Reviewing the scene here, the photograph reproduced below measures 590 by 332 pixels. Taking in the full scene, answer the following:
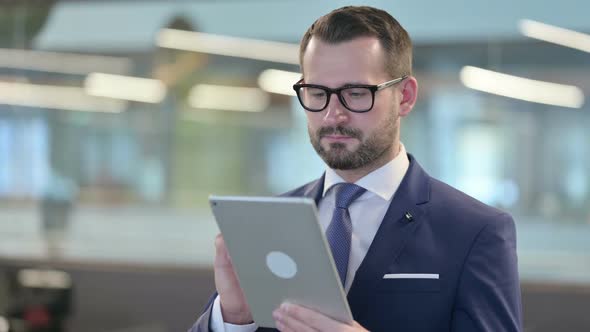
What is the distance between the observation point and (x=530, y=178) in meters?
5.13

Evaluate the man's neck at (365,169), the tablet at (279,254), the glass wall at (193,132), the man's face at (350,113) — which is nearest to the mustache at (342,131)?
the man's face at (350,113)

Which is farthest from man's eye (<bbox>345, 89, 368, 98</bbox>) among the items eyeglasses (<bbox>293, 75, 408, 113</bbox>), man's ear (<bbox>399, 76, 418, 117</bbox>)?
man's ear (<bbox>399, 76, 418, 117</bbox>)

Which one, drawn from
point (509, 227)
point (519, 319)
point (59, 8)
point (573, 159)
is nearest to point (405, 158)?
point (509, 227)

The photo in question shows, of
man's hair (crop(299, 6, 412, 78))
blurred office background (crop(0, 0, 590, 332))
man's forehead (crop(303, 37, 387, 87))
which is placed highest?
man's hair (crop(299, 6, 412, 78))

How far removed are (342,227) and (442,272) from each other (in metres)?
0.27

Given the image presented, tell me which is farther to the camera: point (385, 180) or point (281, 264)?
point (385, 180)

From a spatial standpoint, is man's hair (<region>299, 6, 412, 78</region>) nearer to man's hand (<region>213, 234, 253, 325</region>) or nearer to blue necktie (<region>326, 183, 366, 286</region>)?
blue necktie (<region>326, 183, 366, 286</region>)

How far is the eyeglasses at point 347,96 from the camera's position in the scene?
6.46 feet

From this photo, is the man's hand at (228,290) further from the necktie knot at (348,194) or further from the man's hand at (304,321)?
the necktie knot at (348,194)

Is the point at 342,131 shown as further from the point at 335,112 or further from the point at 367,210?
the point at 367,210

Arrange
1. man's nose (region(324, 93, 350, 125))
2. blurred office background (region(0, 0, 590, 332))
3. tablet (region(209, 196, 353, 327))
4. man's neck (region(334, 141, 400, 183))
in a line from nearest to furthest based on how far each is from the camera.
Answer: tablet (region(209, 196, 353, 327)), man's nose (region(324, 93, 350, 125)), man's neck (region(334, 141, 400, 183)), blurred office background (region(0, 0, 590, 332))

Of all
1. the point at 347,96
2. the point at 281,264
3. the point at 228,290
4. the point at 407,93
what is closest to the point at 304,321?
the point at 281,264

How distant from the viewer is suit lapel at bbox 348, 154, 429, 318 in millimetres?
1937

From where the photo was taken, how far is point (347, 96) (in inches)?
78.1
